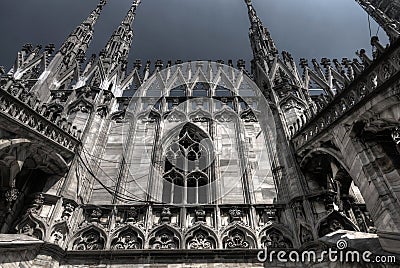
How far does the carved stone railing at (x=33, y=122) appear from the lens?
692 centimetres

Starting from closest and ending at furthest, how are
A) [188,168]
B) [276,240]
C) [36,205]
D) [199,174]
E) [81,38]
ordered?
[36,205], [276,240], [199,174], [188,168], [81,38]

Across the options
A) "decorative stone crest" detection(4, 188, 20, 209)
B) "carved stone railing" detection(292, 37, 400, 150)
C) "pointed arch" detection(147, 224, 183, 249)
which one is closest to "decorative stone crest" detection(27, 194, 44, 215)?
"decorative stone crest" detection(4, 188, 20, 209)

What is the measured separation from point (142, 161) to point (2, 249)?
4866mm

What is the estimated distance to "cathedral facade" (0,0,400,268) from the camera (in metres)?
6.07

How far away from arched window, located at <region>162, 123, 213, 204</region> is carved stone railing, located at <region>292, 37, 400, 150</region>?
10.3 ft

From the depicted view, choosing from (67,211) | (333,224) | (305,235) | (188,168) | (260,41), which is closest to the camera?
(333,224)

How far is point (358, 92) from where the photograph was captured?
21.3ft

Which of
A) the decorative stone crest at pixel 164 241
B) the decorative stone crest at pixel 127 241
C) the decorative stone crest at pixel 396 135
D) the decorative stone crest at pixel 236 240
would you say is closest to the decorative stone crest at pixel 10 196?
the decorative stone crest at pixel 127 241

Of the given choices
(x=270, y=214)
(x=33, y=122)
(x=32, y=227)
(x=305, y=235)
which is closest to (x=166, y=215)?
(x=270, y=214)

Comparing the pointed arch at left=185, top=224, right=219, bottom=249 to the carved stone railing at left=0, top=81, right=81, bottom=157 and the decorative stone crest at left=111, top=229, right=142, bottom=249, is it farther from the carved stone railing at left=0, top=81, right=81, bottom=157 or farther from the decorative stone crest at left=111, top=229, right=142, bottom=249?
the carved stone railing at left=0, top=81, right=81, bottom=157

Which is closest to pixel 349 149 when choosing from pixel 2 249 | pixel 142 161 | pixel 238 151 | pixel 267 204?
pixel 267 204

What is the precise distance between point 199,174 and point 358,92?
208 inches

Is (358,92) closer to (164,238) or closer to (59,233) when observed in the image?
(164,238)

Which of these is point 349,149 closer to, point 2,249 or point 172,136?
point 172,136
